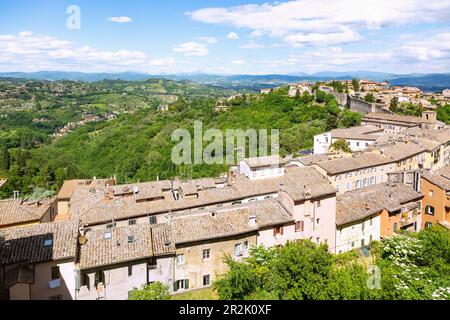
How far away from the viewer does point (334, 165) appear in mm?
36844

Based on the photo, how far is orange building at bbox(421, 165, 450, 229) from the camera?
103 ft

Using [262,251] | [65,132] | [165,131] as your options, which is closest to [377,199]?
[262,251]

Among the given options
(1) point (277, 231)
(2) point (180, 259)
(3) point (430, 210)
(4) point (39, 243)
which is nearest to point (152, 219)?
(2) point (180, 259)

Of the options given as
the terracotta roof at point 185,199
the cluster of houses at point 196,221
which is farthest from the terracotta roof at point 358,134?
the terracotta roof at point 185,199

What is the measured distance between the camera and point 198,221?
2261 centimetres

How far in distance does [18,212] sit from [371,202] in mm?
26493

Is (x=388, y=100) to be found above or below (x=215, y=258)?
above

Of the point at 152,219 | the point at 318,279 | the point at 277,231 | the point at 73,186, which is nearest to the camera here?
the point at 318,279

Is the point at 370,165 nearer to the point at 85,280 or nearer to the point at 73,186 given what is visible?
the point at 85,280

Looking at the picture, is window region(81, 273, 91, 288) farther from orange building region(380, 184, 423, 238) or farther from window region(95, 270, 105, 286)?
orange building region(380, 184, 423, 238)

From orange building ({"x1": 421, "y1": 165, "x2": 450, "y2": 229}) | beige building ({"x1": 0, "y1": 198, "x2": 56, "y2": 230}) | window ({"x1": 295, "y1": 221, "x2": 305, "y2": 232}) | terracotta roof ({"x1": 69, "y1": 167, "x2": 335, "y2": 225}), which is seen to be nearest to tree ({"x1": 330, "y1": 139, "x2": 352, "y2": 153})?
orange building ({"x1": 421, "y1": 165, "x2": 450, "y2": 229})

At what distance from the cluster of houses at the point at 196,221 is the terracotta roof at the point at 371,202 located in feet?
0.27

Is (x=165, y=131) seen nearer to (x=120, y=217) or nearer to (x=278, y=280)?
(x=120, y=217)
